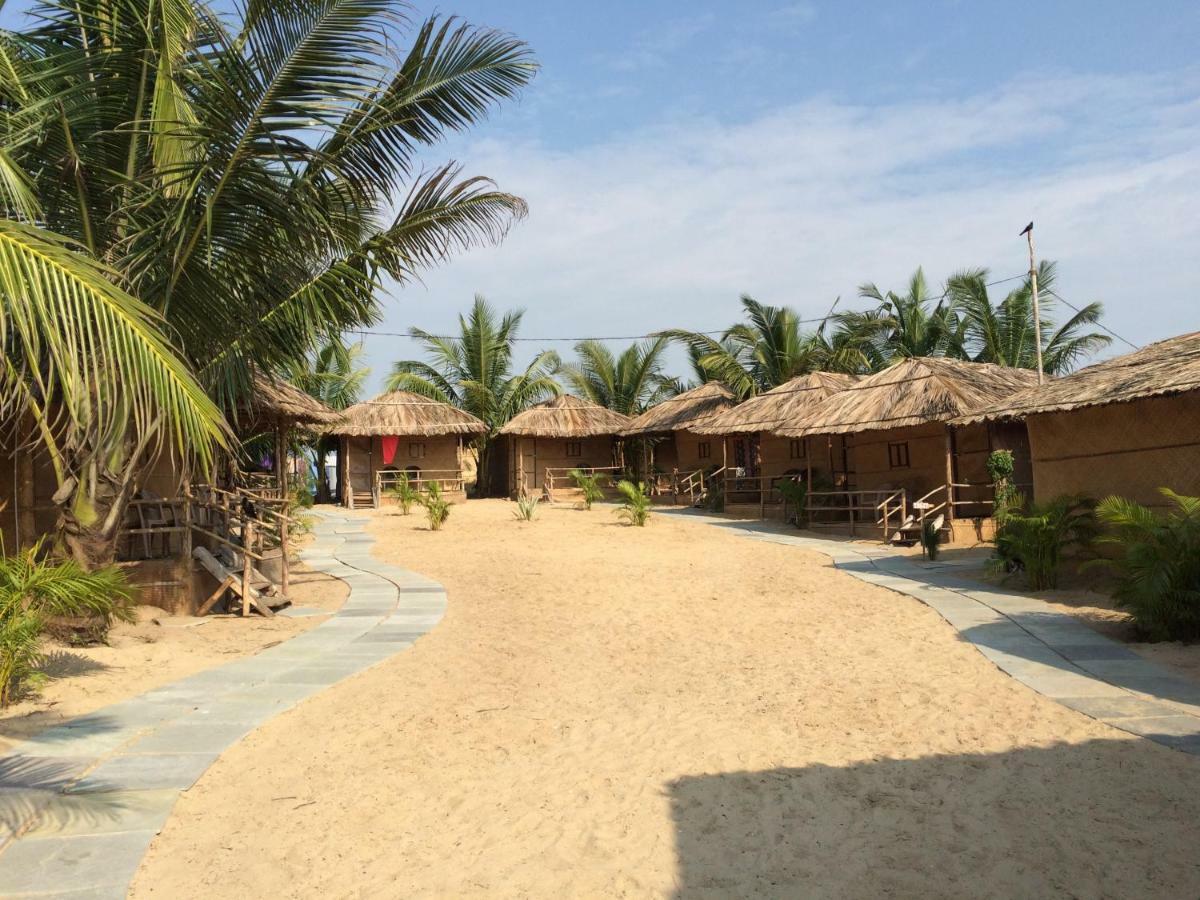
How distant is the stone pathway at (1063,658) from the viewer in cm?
528

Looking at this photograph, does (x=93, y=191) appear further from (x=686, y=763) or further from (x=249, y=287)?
(x=686, y=763)

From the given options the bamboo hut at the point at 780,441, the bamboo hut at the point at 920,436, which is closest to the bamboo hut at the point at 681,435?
the bamboo hut at the point at 780,441

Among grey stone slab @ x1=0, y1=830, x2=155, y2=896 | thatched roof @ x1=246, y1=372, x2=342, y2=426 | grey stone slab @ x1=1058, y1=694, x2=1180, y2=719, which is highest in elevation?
thatched roof @ x1=246, y1=372, x2=342, y2=426

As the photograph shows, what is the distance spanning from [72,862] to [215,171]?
441cm

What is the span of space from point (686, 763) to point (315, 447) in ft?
84.4

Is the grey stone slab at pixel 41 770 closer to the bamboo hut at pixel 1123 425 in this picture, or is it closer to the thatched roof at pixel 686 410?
the bamboo hut at pixel 1123 425

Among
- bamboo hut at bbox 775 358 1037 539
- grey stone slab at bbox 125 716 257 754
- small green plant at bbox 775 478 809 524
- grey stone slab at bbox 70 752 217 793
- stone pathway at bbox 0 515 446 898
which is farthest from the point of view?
small green plant at bbox 775 478 809 524

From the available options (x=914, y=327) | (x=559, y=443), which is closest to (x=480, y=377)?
(x=559, y=443)

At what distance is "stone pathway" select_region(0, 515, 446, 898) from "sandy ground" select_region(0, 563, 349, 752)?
173 millimetres

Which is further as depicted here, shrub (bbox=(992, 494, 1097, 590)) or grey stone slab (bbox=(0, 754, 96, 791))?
shrub (bbox=(992, 494, 1097, 590))

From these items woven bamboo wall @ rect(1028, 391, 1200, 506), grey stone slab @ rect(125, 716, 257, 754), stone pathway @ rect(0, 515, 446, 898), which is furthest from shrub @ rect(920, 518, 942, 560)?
grey stone slab @ rect(125, 716, 257, 754)

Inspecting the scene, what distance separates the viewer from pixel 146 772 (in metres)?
4.61

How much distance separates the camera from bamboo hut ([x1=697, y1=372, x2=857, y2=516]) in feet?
63.6

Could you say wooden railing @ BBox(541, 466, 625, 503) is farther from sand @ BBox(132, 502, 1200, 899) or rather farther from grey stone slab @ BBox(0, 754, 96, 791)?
grey stone slab @ BBox(0, 754, 96, 791)
